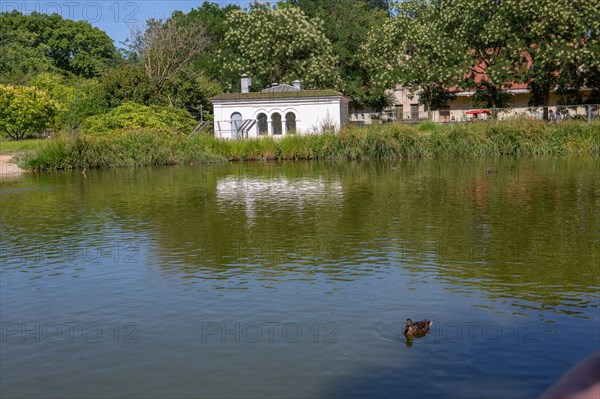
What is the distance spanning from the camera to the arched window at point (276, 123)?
176 feet

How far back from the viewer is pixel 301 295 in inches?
439

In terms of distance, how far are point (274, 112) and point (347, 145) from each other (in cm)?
1345

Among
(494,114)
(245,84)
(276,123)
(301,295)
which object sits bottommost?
(301,295)

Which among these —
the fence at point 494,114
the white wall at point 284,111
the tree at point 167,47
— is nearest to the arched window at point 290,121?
the white wall at point 284,111

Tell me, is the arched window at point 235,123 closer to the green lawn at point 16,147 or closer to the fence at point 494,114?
the fence at point 494,114

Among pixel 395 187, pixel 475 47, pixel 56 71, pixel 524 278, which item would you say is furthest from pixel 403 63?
pixel 524 278

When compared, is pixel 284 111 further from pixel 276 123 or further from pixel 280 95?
pixel 276 123

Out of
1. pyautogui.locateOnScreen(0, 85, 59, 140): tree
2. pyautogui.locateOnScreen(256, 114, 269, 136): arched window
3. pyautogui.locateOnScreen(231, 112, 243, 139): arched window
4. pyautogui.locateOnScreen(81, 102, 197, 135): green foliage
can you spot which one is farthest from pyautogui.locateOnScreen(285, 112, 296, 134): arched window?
pyautogui.locateOnScreen(0, 85, 59, 140): tree

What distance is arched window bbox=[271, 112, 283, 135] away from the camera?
2113 inches

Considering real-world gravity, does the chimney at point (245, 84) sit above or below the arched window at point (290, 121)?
above

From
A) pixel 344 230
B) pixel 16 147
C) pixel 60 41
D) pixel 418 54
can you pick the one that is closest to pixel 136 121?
pixel 16 147

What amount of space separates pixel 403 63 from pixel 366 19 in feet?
41.2

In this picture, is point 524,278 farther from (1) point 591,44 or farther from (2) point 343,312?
(1) point 591,44

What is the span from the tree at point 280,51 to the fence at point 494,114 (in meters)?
→ 5.86
